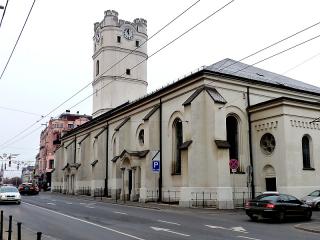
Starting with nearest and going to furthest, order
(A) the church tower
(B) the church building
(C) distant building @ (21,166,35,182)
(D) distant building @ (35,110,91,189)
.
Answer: (B) the church building → (A) the church tower → (D) distant building @ (35,110,91,189) → (C) distant building @ (21,166,35,182)

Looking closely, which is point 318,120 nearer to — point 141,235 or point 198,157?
point 198,157

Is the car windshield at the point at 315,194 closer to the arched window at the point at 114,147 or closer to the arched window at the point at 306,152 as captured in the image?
the arched window at the point at 306,152

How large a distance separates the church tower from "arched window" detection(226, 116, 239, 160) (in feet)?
75.2

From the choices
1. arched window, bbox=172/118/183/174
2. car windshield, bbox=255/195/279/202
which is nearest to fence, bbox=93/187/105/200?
arched window, bbox=172/118/183/174

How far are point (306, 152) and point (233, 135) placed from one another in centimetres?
556

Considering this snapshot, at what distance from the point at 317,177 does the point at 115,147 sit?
2249cm

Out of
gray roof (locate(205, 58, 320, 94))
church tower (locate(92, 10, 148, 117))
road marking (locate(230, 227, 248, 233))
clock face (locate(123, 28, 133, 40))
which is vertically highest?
clock face (locate(123, 28, 133, 40))

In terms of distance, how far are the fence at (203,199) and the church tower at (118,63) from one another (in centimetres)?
2663

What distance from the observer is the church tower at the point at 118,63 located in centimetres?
→ 5275

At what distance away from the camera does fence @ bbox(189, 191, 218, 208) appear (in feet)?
90.9

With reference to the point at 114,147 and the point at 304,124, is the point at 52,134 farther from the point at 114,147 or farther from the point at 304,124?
the point at 304,124

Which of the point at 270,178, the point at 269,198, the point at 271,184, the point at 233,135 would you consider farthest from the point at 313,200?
the point at 269,198

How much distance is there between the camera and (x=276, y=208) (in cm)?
1905

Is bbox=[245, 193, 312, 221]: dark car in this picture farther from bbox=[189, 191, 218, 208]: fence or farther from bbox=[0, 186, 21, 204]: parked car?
bbox=[0, 186, 21, 204]: parked car
